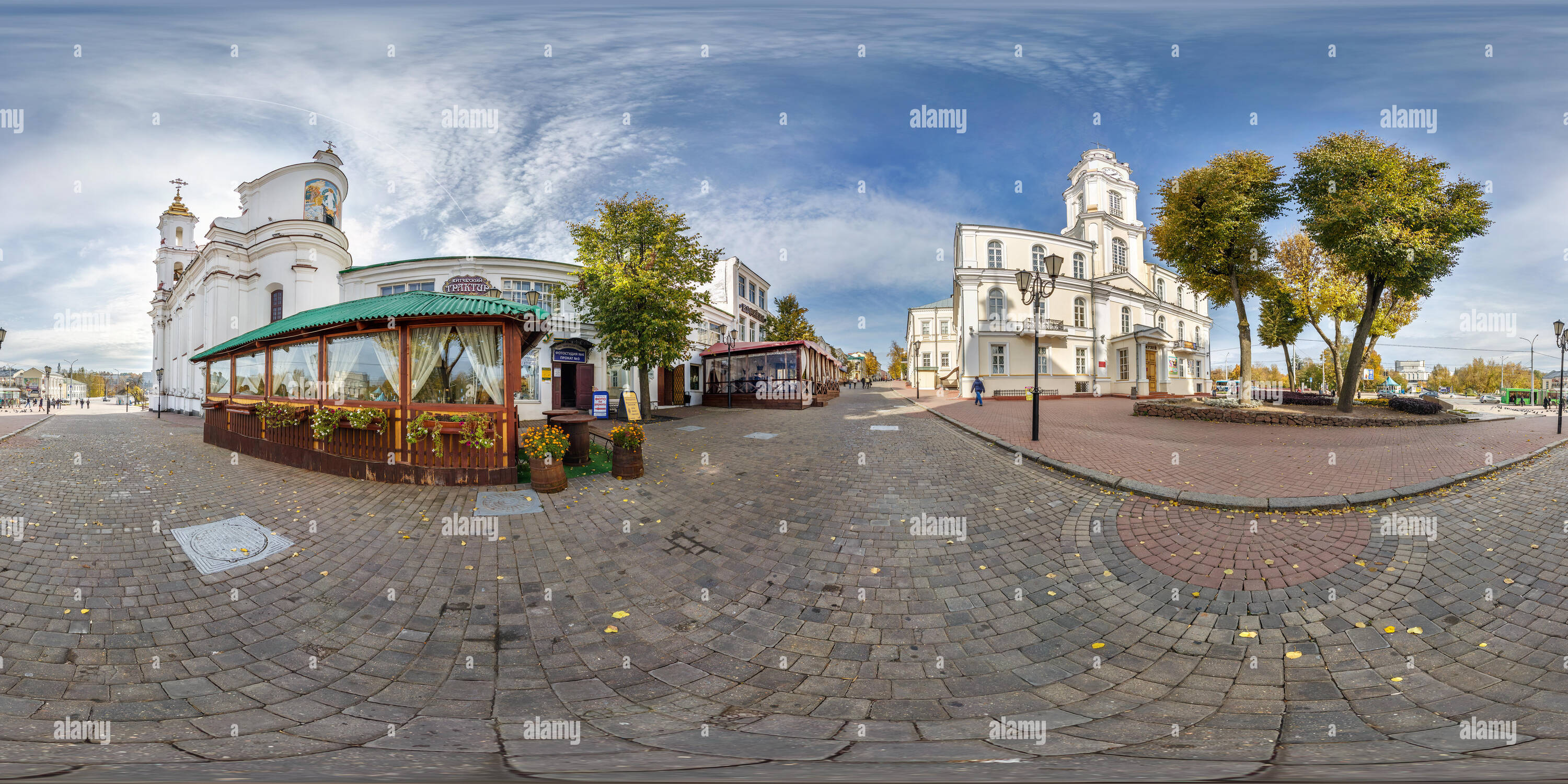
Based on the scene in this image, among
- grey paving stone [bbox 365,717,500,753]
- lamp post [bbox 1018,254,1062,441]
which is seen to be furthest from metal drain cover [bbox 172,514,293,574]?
lamp post [bbox 1018,254,1062,441]

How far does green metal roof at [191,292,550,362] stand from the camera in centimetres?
805

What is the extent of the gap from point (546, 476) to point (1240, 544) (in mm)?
7968

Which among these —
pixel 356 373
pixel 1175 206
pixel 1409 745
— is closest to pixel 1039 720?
pixel 1409 745

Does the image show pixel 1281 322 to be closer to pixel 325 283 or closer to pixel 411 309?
pixel 411 309

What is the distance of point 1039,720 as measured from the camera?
295 centimetres

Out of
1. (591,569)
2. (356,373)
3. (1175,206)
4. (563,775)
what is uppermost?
(1175,206)

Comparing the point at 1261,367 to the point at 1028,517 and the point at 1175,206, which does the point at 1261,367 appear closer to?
the point at 1175,206

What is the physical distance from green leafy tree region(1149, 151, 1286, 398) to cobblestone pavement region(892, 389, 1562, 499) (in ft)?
20.5

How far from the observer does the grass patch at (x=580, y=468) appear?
8.05 metres

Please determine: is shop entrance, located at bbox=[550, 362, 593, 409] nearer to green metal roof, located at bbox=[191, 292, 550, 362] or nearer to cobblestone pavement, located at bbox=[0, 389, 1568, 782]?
green metal roof, located at bbox=[191, 292, 550, 362]

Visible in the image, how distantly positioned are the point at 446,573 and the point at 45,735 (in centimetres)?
212

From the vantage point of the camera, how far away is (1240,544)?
5.00m

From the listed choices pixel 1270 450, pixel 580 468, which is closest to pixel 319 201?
pixel 580 468

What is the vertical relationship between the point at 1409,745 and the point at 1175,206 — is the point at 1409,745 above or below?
below
